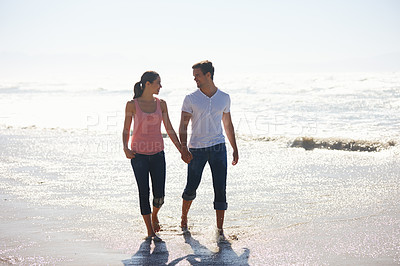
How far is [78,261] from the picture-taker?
423cm

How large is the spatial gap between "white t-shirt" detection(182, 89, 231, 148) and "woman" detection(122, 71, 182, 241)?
0.77 feet

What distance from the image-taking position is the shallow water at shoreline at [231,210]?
4.43m

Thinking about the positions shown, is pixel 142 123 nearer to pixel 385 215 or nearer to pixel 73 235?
pixel 73 235

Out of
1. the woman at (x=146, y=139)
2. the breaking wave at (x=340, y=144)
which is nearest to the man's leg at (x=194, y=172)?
the woman at (x=146, y=139)

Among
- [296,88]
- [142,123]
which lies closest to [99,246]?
[142,123]

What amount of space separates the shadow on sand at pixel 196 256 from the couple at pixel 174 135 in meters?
0.28

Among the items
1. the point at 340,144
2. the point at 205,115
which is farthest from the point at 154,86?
the point at 340,144

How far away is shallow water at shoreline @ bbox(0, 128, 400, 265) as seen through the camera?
4.43 metres

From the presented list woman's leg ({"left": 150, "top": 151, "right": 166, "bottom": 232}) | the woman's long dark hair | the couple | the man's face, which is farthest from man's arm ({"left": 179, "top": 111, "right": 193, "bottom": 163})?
the woman's long dark hair

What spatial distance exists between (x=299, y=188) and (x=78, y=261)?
370 centimetres

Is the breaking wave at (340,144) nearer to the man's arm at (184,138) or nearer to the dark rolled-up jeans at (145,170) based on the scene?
the man's arm at (184,138)

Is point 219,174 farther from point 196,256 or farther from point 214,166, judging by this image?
point 196,256

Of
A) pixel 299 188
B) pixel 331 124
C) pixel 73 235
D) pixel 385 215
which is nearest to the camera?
pixel 73 235

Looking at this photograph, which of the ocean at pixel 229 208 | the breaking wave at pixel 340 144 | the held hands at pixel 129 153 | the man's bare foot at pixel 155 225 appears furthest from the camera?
the breaking wave at pixel 340 144
